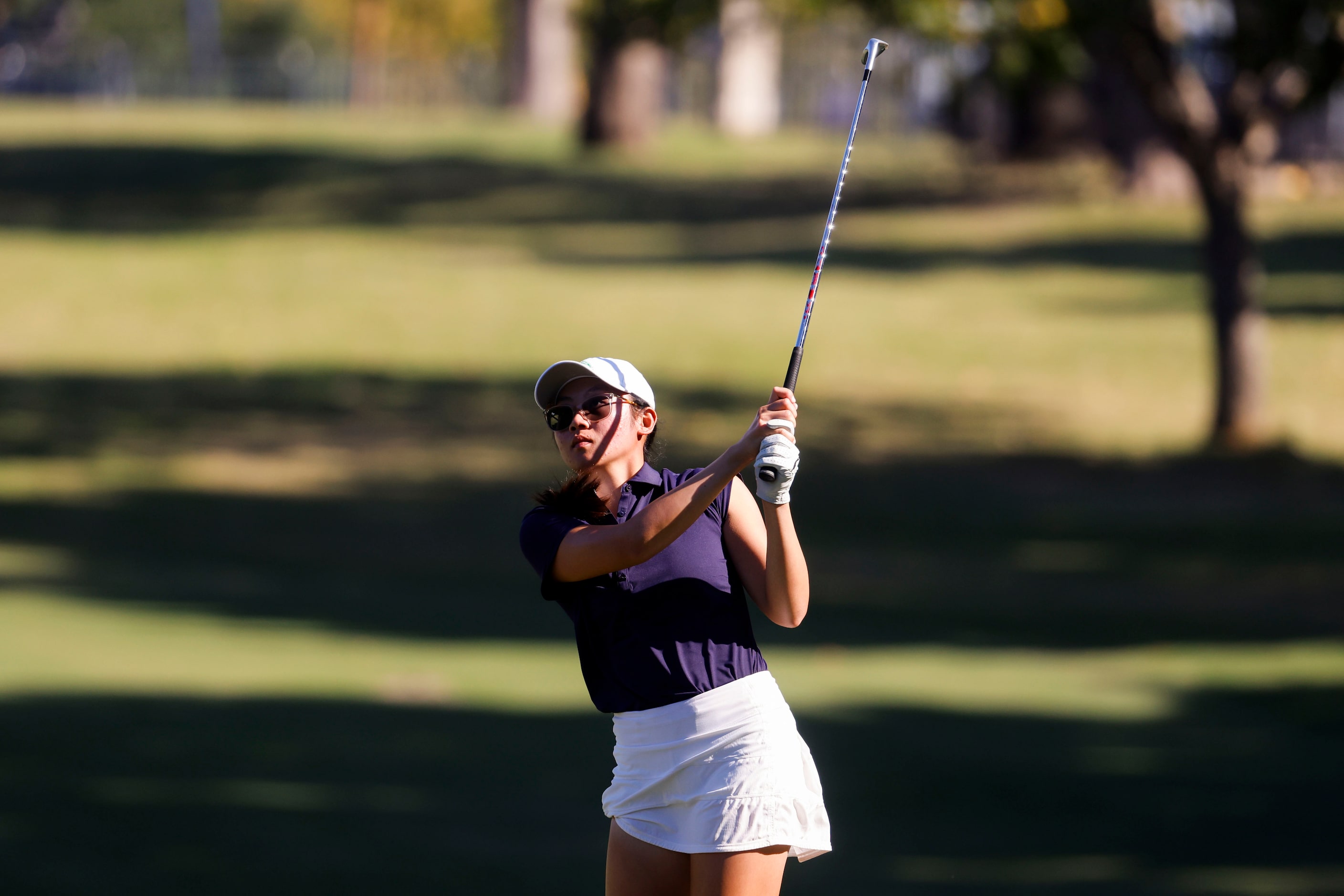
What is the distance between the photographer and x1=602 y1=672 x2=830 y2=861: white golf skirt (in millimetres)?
3326

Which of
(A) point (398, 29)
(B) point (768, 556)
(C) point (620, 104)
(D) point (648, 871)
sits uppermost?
(A) point (398, 29)

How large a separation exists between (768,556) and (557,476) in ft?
Result: 2.85

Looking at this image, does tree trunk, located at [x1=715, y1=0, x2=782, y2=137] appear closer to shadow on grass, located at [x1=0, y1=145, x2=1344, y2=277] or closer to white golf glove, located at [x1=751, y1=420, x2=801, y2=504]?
shadow on grass, located at [x1=0, y1=145, x2=1344, y2=277]

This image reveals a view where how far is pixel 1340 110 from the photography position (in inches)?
1922

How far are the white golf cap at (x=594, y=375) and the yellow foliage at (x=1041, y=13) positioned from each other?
1466cm

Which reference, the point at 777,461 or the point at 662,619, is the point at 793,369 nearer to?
the point at 777,461

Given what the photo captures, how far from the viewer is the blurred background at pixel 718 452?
10.2m

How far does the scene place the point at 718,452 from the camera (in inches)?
843

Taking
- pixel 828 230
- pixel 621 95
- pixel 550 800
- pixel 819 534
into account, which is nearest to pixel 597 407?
pixel 828 230

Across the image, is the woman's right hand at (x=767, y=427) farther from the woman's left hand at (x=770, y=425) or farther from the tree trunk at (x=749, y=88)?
the tree trunk at (x=749, y=88)

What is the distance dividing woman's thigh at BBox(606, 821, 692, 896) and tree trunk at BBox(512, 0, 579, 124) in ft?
194

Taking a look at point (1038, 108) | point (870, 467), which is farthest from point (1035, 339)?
point (1038, 108)

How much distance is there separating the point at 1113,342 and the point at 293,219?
18470 mm

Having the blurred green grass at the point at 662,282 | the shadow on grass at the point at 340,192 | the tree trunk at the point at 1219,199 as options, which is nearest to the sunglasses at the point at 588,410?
the tree trunk at the point at 1219,199
